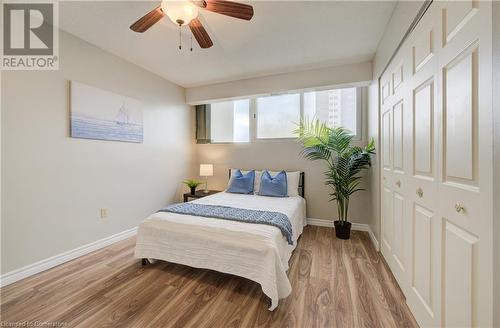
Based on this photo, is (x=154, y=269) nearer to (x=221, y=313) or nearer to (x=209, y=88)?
(x=221, y=313)

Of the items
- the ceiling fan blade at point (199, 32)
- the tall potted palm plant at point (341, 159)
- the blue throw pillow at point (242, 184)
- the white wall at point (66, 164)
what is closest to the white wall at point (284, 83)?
the tall potted palm plant at point (341, 159)

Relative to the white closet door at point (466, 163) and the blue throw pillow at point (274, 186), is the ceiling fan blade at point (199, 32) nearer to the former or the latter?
the white closet door at point (466, 163)

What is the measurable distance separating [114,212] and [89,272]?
89cm

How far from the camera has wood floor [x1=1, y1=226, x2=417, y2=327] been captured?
1.47 m

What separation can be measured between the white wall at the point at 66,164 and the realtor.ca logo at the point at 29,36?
79mm

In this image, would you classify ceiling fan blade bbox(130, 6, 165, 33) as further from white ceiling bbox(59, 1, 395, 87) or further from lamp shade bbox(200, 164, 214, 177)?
lamp shade bbox(200, 164, 214, 177)

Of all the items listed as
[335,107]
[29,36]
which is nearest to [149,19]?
[29,36]

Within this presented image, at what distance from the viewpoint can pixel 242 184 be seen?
11.4 ft

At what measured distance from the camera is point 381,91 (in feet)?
7.93

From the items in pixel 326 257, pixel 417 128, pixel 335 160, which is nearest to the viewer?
pixel 417 128

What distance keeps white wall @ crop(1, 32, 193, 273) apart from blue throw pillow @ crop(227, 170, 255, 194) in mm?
1325

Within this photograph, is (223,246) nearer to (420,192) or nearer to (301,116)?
(420,192)

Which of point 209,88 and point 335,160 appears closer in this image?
point 335,160

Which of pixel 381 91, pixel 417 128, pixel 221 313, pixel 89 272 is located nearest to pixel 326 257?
pixel 221 313
